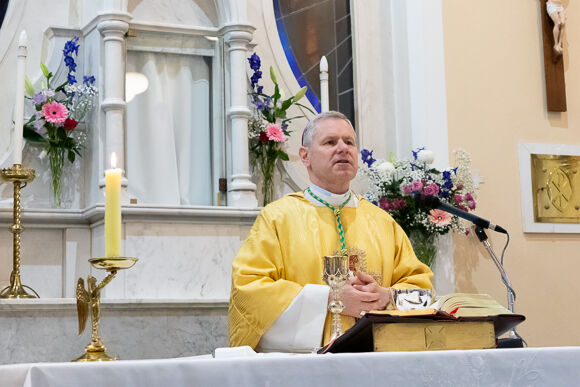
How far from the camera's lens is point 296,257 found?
362 cm

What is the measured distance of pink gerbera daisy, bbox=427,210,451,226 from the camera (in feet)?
15.4

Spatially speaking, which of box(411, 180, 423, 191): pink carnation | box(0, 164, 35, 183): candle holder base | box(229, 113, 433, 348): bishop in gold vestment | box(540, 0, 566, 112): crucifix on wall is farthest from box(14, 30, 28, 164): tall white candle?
box(540, 0, 566, 112): crucifix on wall

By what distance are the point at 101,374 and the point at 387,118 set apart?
3942 millimetres

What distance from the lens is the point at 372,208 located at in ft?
13.1

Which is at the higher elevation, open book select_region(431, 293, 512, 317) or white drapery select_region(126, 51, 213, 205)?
white drapery select_region(126, 51, 213, 205)

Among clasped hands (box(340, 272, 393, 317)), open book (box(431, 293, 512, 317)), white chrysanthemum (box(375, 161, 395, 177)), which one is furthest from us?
white chrysanthemum (box(375, 161, 395, 177))

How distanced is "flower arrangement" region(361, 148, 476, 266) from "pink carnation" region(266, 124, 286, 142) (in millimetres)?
485

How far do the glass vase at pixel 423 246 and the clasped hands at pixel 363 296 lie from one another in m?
1.57

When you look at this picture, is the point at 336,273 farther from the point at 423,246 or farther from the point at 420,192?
the point at 423,246

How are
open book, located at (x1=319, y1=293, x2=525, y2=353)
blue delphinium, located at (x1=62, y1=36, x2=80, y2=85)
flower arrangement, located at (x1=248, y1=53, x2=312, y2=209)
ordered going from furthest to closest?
1. flower arrangement, located at (x1=248, y1=53, x2=312, y2=209)
2. blue delphinium, located at (x1=62, y1=36, x2=80, y2=85)
3. open book, located at (x1=319, y1=293, x2=525, y2=353)

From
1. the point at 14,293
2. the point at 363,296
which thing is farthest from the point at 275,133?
the point at 363,296

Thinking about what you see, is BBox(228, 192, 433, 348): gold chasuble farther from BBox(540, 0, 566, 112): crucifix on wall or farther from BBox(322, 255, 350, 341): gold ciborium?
BBox(540, 0, 566, 112): crucifix on wall

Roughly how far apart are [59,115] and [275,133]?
1.15m

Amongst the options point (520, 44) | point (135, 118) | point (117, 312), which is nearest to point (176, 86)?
point (135, 118)
